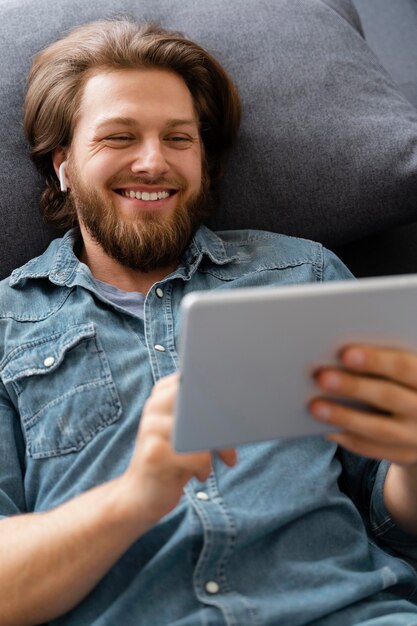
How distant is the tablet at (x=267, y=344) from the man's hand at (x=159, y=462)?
3 cm

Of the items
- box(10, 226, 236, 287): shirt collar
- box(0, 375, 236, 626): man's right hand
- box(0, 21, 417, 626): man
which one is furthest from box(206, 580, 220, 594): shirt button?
box(10, 226, 236, 287): shirt collar

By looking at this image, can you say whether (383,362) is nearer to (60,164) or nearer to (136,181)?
(136,181)

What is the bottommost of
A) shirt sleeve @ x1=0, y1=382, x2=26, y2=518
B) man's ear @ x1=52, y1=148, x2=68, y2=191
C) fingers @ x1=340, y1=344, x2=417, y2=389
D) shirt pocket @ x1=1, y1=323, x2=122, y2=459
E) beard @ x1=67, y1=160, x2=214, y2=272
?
shirt sleeve @ x1=0, y1=382, x2=26, y2=518

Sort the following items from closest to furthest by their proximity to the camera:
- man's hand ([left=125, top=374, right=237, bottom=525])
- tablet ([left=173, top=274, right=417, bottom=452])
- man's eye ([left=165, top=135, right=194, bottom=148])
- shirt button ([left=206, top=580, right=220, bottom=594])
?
1. tablet ([left=173, top=274, right=417, bottom=452])
2. man's hand ([left=125, top=374, right=237, bottom=525])
3. shirt button ([left=206, top=580, right=220, bottom=594])
4. man's eye ([left=165, top=135, right=194, bottom=148])

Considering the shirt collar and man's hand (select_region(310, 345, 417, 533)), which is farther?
the shirt collar

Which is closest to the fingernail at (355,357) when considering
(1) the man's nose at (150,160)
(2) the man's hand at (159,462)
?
(2) the man's hand at (159,462)

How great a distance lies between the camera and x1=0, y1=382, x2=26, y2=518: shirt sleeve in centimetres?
100

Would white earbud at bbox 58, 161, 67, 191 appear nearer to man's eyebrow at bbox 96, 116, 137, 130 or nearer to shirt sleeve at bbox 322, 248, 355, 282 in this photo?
man's eyebrow at bbox 96, 116, 137, 130

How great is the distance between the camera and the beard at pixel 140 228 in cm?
122

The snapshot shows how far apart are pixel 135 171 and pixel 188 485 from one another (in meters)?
0.50

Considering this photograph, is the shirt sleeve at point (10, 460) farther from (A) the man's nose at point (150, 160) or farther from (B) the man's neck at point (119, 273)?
(A) the man's nose at point (150, 160)

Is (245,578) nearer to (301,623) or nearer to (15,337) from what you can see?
(301,623)

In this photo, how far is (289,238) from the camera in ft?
4.23

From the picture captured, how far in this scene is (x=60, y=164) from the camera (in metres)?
1.36
